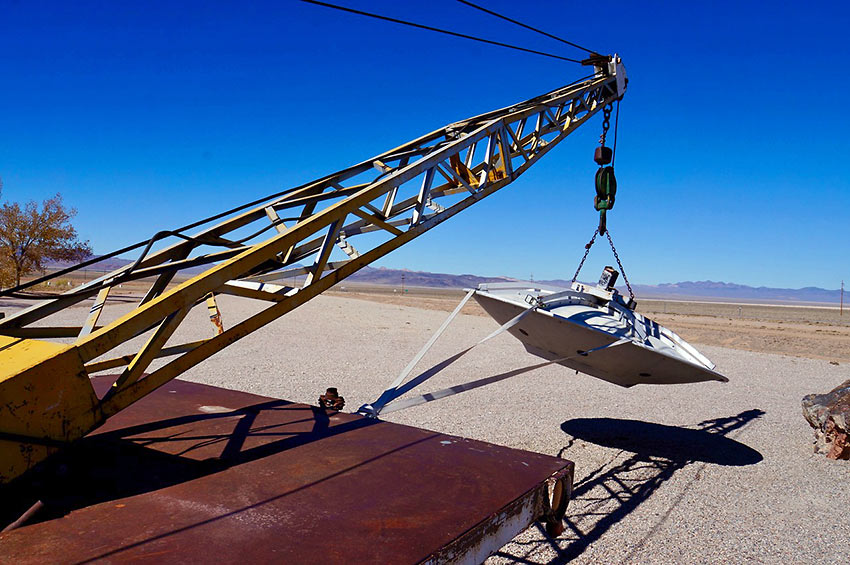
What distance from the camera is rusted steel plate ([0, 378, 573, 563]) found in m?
2.93

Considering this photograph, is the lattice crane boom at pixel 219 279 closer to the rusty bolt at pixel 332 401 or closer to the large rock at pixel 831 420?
the rusty bolt at pixel 332 401

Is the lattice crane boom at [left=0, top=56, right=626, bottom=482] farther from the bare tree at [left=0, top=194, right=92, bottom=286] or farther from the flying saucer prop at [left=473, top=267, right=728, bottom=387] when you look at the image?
the bare tree at [left=0, top=194, right=92, bottom=286]

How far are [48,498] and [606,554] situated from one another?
467 cm

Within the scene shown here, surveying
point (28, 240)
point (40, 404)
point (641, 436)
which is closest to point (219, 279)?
point (40, 404)

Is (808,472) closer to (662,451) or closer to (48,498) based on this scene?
(662,451)

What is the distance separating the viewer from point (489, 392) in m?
12.7

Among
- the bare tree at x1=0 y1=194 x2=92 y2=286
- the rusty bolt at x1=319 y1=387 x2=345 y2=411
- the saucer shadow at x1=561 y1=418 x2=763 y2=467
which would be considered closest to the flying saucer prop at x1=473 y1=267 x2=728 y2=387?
the saucer shadow at x1=561 y1=418 x2=763 y2=467

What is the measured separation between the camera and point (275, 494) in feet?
12.0

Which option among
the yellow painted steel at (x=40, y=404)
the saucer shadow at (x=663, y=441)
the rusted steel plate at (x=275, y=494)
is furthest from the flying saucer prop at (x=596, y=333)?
the yellow painted steel at (x=40, y=404)

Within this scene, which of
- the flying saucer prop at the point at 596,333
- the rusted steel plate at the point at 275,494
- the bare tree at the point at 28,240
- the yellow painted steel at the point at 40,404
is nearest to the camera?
the rusted steel plate at the point at 275,494

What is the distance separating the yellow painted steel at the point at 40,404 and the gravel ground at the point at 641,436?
3755mm

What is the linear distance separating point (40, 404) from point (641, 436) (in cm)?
915

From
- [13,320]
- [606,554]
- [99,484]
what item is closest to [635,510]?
[606,554]

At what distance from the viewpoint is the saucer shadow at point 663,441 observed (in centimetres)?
882
